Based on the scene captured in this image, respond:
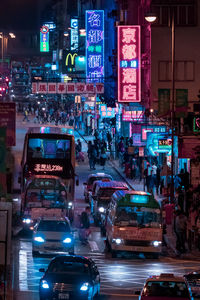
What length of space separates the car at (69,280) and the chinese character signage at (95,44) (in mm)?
45820

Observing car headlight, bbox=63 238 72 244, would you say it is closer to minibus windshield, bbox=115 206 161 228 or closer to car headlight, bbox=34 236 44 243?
car headlight, bbox=34 236 44 243

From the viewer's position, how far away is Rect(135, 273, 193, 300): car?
15.7 m

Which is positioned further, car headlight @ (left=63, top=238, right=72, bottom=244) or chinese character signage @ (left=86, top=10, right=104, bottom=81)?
chinese character signage @ (left=86, top=10, right=104, bottom=81)

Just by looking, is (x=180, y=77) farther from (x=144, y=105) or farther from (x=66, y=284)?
(x=66, y=284)

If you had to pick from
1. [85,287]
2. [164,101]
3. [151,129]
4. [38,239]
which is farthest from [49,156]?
[85,287]

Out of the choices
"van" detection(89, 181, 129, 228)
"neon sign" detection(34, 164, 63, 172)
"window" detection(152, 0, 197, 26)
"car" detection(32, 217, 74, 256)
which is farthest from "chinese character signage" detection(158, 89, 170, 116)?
"car" detection(32, 217, 74, 256)

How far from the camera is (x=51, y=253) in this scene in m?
25.8

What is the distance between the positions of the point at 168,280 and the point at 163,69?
107 feet

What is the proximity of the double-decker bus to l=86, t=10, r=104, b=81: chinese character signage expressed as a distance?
26.7 metres

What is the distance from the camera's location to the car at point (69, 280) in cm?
1745

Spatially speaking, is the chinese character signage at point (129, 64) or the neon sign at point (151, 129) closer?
the neon sign at point (151, 129)

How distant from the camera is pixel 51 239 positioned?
2577 centimetres

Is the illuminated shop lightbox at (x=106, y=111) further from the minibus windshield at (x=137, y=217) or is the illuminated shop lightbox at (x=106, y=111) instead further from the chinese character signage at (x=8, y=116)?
the chinese character signage at (x=8, y=116)

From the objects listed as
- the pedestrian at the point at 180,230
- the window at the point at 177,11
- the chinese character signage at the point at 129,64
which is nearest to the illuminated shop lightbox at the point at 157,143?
the chinese character signage at the point at 129,64
